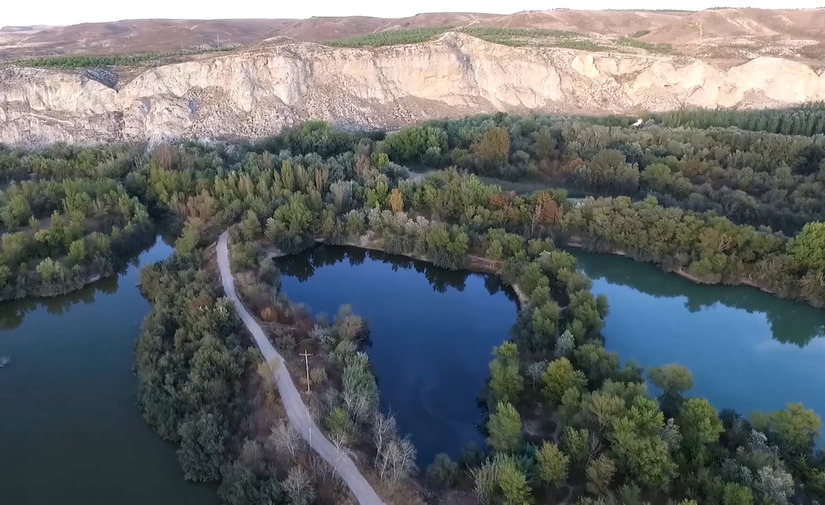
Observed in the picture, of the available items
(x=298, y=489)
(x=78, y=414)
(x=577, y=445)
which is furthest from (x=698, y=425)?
(x=78, y=414)

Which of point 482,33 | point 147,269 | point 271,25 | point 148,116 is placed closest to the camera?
point 147,269

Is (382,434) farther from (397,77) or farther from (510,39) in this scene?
(510,39)

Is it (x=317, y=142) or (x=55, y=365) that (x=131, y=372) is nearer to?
(x=55, y=365)

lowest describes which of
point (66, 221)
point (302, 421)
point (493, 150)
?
point (302, 421)

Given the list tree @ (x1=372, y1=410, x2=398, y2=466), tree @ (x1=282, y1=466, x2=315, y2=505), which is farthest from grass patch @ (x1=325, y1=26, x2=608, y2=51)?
tree @ (x1=282, y1=466, x2=315, y2=505)

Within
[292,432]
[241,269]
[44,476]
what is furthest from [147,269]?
[292,432]

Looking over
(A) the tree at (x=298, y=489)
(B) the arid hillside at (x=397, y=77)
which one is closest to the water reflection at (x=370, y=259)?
(A) the tree at (x=298, y=489)
